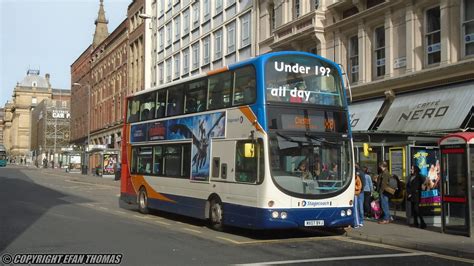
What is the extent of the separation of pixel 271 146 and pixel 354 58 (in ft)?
46.0

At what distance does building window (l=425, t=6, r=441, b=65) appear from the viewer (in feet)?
64.6

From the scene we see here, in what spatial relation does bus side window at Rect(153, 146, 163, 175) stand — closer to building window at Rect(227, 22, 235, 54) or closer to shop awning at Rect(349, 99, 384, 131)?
shop awning at Rect(349, 99, 384, 131)

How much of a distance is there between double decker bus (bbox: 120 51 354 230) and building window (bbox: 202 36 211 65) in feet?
85.0

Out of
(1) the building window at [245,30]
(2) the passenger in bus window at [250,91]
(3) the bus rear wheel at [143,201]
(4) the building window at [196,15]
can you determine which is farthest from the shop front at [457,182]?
(4) the building window at [196,15]

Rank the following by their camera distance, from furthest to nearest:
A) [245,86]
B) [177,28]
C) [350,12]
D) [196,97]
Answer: [177,28] < [350,12] < [196,97] < [245,86]

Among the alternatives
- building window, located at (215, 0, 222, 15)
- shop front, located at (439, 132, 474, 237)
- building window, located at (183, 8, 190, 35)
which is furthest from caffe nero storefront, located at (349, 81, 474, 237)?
building window, located at (183, 8, 190, 35)

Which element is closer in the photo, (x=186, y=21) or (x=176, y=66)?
(x=186, y=21)

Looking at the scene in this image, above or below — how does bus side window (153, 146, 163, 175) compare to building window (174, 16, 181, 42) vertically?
below

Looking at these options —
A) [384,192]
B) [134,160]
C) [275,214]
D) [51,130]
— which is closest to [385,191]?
[384,192]

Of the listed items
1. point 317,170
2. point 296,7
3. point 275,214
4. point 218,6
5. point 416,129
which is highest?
point 218,6

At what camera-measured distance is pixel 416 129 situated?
63.3 ft

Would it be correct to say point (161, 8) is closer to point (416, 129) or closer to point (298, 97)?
point (416, 129)

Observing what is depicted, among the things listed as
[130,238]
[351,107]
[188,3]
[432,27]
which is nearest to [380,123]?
[351,107]

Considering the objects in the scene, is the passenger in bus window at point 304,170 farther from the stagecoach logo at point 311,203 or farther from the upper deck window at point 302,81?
the upper deck window at point 302,81
